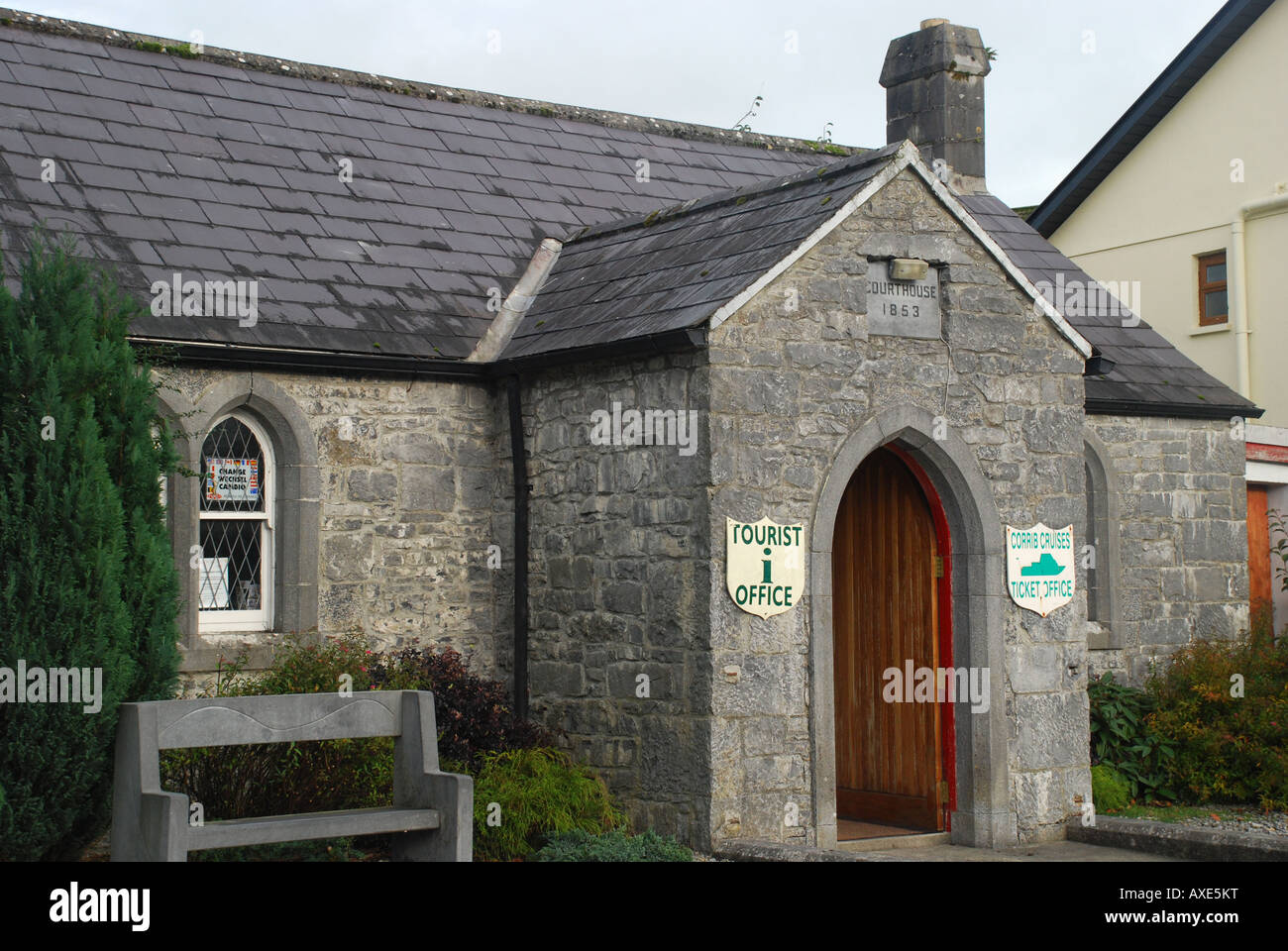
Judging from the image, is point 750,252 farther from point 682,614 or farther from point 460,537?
point 460,537

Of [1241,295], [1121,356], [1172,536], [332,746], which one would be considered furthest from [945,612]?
[1241,295]

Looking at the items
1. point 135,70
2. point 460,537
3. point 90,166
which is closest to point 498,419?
point 460,537

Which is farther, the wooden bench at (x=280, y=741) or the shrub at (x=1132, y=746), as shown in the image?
the shrub at (x=1132, y=746)

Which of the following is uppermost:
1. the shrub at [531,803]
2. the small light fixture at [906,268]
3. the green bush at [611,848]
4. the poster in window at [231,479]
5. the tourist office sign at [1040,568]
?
the small light fixture at [906,268]

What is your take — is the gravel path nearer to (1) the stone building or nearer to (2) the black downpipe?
(1) the stone building

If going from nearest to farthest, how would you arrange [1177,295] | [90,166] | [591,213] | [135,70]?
1. [90,166]
2. [135,70]
3. [591,213]
4. [1177,295]

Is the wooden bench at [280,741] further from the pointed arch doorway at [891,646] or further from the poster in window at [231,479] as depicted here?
the pointed arch doorway at [891,646]

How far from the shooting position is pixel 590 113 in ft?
48.7

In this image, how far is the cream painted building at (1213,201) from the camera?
18891mm

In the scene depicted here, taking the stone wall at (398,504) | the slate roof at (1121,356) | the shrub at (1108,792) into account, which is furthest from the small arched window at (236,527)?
the slate roof at (1121,356)

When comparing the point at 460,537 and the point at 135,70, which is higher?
the point at 135,70

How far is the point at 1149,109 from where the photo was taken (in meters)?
20.2

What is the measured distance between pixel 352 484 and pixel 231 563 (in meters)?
0.96

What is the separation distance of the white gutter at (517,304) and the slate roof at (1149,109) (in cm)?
1115
